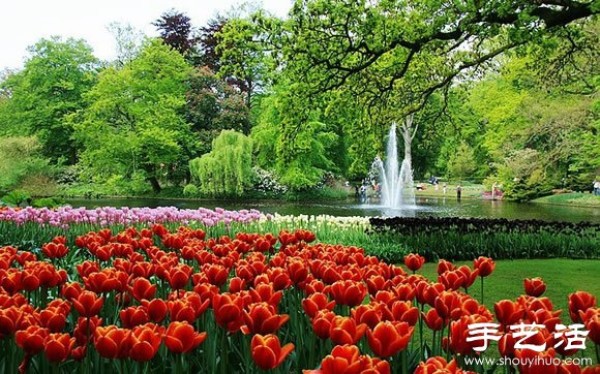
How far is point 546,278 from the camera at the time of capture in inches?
357

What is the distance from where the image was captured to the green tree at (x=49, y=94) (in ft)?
135

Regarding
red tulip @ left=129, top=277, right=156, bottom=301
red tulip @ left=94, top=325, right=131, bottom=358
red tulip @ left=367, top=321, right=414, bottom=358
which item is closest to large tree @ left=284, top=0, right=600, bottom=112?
red tulip @ left=129, top=277, right=156, bottom=301

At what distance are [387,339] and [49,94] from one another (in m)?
44.5

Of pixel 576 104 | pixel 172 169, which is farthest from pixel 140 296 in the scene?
pixel 172 169

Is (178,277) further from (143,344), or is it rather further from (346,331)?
(346,331)

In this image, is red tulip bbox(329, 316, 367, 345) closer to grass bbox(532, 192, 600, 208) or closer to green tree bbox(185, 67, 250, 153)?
grass bbox(532, 192, 600, 208)

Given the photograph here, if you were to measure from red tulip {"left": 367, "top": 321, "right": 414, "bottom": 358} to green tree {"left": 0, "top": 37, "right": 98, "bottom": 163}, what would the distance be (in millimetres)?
41688

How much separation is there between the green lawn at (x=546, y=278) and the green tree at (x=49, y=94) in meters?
35.8

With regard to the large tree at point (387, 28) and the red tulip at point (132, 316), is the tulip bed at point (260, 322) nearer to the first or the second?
the red tulip at point (132, 316)

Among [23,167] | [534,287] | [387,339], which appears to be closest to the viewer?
[387,339]

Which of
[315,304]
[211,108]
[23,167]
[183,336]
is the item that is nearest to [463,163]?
[211,108]

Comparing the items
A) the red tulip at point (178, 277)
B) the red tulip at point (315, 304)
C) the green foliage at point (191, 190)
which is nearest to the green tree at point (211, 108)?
the green foliage at point (191, 190)

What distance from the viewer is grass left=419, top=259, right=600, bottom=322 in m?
7.65

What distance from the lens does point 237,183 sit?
107ft
